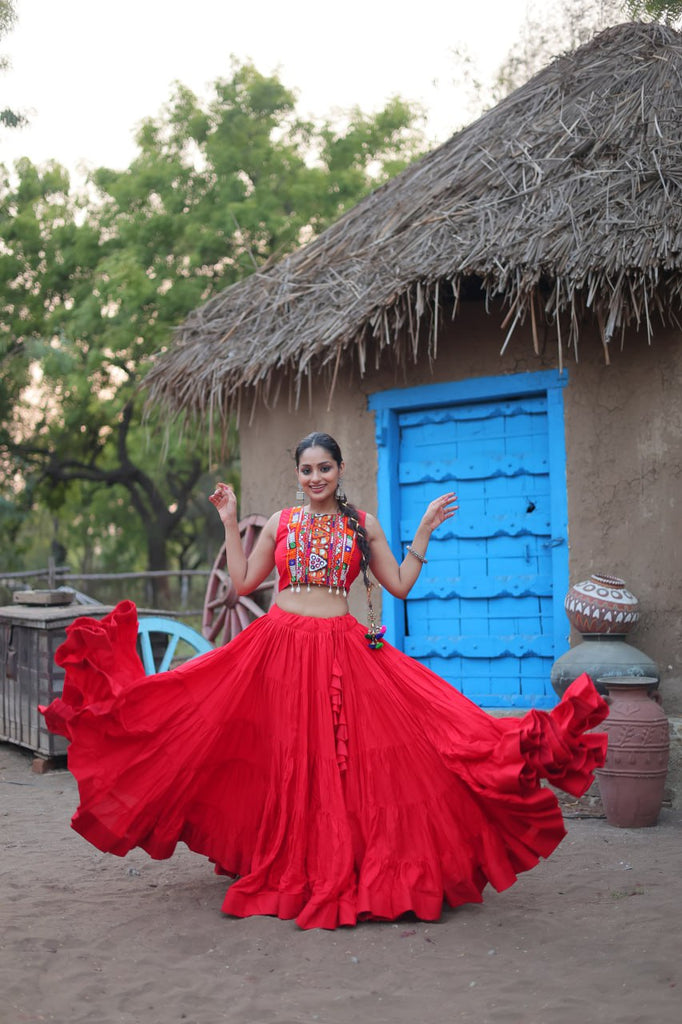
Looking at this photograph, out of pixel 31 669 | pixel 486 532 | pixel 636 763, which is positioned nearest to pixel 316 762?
pixel 636 763

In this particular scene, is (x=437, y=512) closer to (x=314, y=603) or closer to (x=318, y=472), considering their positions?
(x=318, y=472)

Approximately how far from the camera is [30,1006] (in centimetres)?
282

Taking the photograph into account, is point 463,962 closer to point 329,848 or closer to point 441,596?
point 329,848

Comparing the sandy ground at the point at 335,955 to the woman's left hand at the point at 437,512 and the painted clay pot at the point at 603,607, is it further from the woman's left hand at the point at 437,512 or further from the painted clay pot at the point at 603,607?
the painted clay pot at the point at 603,607

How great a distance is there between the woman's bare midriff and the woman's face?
357mm

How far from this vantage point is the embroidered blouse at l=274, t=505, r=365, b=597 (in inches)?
151

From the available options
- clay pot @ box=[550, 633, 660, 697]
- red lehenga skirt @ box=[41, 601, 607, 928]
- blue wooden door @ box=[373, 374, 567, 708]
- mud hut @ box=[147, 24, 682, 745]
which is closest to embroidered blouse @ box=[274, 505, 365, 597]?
Result: red lehenga skirt @ box=[41, 601, 607, 928]

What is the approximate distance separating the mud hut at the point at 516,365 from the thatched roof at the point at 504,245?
0.02 meters

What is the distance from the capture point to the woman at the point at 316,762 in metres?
3.40

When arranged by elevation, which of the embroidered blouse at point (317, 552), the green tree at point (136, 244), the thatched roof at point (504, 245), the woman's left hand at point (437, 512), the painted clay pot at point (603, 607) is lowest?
the painted clay pot at point (603, 607)

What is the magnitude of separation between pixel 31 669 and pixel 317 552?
12.4 feet

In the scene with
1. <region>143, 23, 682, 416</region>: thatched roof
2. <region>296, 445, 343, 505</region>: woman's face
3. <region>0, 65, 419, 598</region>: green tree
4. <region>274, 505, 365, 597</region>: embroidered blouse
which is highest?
<region>0, 65, 419, 598</region>: green tree

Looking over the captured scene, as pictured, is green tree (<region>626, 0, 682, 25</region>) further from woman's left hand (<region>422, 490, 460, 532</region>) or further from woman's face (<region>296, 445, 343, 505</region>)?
woman's face (<region>296, 445, 343, 505</region>)

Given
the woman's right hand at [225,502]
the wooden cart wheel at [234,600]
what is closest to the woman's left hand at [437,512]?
the woman's right hand at [225,502]
